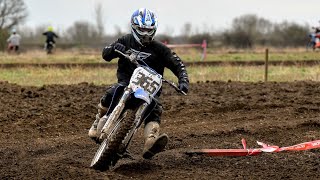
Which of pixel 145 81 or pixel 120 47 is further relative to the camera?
pixel 120 47

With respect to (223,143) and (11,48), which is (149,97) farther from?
(11,48)

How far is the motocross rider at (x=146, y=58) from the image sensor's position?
7402mm

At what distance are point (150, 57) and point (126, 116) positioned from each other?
1158 millimetres

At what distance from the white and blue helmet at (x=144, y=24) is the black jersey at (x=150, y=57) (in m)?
0.22

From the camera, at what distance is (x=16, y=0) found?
203ft

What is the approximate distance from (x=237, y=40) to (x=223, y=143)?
4450 cm

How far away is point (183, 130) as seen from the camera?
10.3m

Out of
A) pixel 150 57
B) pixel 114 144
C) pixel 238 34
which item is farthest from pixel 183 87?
pixel 238 34

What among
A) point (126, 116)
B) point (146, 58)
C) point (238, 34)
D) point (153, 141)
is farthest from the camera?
point (238, 34)

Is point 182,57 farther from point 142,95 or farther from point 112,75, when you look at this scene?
point 142,95

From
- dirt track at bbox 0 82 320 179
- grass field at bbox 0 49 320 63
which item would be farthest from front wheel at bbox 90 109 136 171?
grass field at bbox 0 49 320 63

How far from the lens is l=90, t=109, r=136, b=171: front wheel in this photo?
22.0ft

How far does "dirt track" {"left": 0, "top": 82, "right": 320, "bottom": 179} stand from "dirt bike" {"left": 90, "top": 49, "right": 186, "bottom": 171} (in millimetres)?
230

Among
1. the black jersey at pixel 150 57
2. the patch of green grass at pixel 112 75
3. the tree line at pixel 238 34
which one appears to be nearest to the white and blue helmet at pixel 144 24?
the black jersey at pixel 150 57
